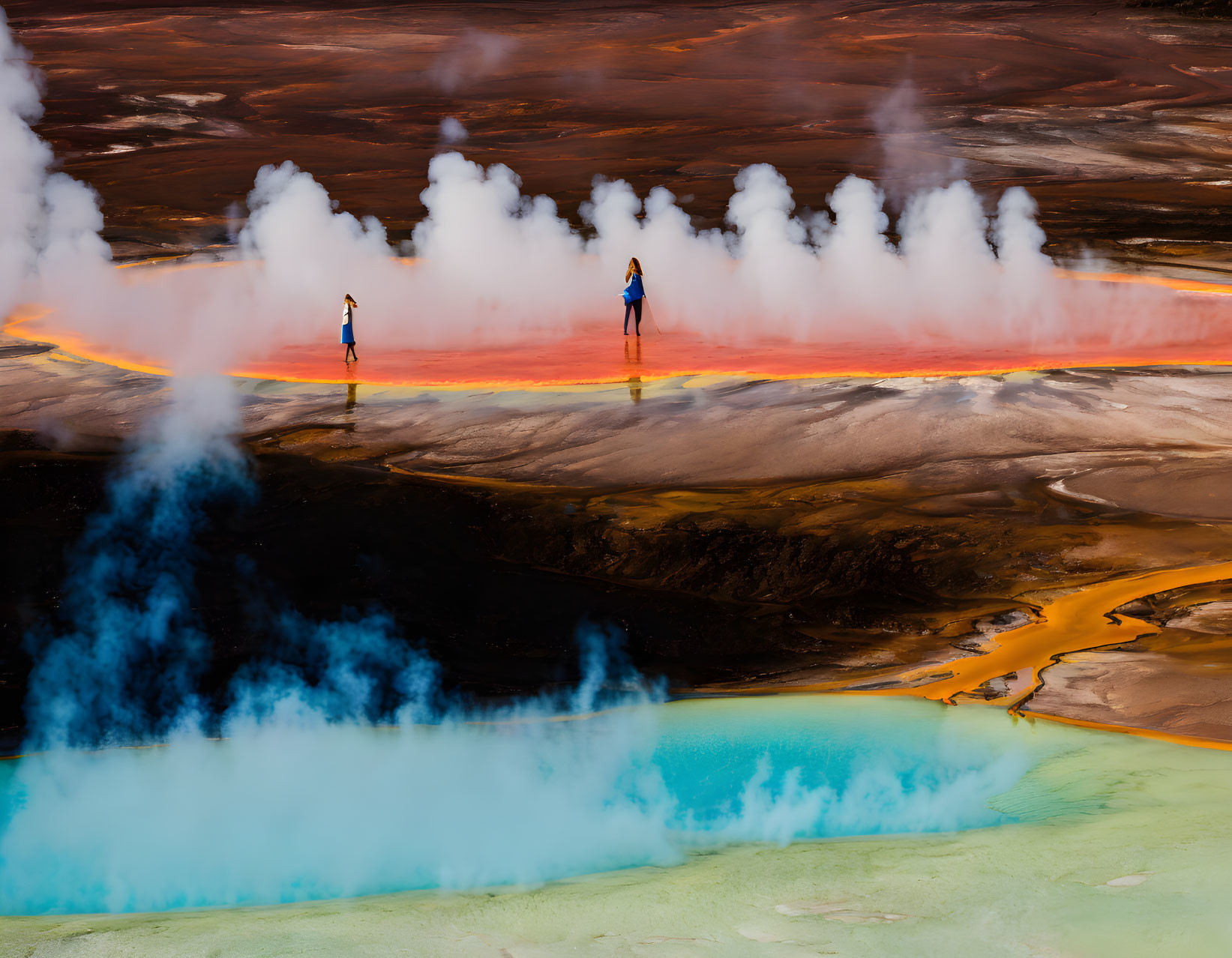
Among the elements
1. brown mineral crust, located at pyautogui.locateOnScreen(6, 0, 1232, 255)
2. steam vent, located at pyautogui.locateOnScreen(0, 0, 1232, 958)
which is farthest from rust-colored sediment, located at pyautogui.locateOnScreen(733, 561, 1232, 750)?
brown mineral crust, located at pyautogui.locateOnScreen(6, 0, 1232, 255)

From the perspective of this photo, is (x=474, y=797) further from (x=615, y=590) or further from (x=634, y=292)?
(x=634, y=292)

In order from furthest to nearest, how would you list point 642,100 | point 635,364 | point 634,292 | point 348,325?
point 642,100
point 634,292
point 635,364
point 348,325

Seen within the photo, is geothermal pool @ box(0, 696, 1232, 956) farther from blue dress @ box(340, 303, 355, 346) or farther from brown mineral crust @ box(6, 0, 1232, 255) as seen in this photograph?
brown mineral crust @ box(6, 0, 1232, 255)

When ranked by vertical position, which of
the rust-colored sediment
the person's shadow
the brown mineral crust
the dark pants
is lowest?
the rust-colored sediment

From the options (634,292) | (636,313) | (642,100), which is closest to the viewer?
(634,292)

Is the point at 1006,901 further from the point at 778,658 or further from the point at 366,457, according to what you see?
the point at 366,457

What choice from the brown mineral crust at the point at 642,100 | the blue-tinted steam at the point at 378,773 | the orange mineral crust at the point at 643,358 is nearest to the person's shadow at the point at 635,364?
the orange mineral crust at the point at 643,358

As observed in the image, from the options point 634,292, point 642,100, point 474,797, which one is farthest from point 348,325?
point 642,100
